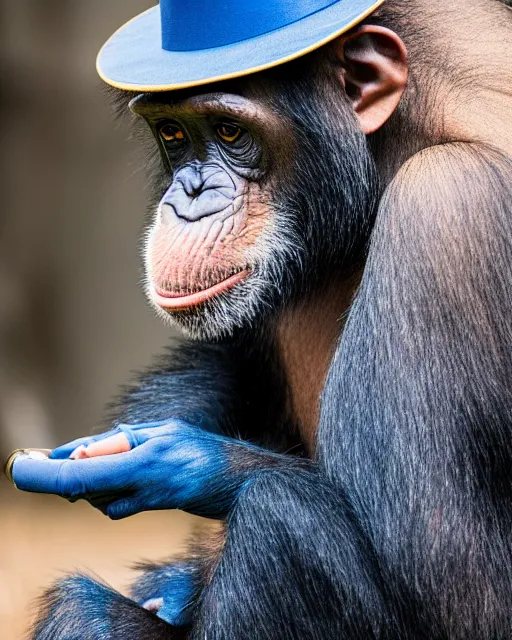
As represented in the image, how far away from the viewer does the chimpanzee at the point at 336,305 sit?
246cm

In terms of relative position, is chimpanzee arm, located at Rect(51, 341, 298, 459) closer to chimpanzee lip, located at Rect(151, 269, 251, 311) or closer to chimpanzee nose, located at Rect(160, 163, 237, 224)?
chimpanzee lip, located at Rect(151, 269, 251, 311)

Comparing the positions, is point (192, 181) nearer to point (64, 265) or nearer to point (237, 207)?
point (237, 207)

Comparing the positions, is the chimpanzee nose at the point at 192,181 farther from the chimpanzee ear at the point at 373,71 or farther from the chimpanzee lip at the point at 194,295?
the chimpanzee ear at the point at 373,71

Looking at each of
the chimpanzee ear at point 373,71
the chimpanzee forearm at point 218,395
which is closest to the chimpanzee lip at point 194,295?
the chimpanzee ear at point 373,71

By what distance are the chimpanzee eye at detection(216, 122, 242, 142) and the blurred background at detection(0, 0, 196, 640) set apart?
323cm

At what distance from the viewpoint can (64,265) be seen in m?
6.31

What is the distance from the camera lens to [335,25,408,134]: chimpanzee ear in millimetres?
2781

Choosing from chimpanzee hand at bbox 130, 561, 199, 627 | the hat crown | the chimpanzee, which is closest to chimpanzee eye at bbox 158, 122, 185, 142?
the chimpanzee

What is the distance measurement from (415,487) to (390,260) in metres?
0.49

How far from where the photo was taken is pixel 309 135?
9.27 feet

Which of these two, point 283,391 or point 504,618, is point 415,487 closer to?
point 504,618

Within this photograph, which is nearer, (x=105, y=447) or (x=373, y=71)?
(x=105, y=447)

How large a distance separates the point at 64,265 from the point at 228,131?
3.59m

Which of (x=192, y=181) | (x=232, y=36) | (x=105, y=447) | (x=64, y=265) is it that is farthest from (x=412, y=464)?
(x=64, y=265)
